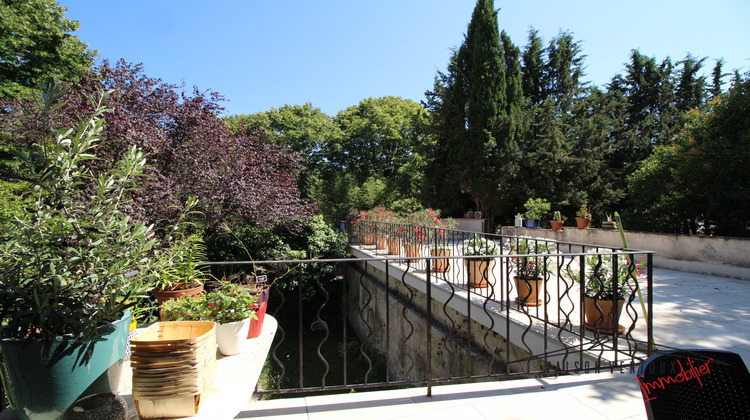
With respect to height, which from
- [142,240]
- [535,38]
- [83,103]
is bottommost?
[142,240]

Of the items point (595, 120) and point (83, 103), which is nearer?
point (83, 103)

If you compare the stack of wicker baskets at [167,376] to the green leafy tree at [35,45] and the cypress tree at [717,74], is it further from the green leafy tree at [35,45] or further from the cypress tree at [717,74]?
the cypress tree at [717,74]

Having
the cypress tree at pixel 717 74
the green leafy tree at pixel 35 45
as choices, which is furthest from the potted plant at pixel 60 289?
the cypress tree at pixel 717 74

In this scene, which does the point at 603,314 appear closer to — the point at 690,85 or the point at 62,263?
the point at 62,263

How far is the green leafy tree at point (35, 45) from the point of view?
9250 mm

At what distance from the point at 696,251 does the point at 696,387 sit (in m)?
7.76

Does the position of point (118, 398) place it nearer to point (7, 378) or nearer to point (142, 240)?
point (7, 378)

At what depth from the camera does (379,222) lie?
925 cm

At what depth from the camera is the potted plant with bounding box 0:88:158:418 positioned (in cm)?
101

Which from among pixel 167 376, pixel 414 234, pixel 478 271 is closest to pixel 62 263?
pixel 167 376

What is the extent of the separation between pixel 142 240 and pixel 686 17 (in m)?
6.56

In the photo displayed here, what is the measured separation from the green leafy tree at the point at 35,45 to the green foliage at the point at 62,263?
37.3ft

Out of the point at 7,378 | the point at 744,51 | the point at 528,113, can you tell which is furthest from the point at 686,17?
the point at 528,113

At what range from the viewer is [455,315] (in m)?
5.09
